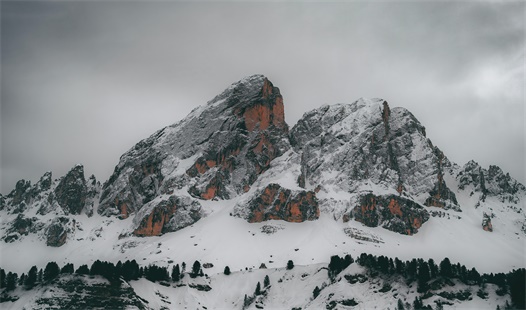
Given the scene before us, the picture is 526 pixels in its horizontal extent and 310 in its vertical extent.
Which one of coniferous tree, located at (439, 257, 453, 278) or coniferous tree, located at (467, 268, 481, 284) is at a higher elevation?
coniferous tree, located at (439, 257, 453, 278)

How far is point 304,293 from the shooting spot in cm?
19912

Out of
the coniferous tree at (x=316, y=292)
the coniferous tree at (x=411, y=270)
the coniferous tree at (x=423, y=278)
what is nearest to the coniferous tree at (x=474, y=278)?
the coniferous tree at (x=423, y=278)

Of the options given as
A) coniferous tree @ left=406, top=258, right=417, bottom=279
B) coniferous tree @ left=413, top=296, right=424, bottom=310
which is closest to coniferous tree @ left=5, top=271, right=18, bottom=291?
coniferous tree @ left=413, top=296, right=424, bottom=310

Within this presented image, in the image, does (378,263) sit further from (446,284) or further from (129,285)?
(129,285)

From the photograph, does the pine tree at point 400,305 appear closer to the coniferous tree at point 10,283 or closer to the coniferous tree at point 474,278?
the coniferous tree at point 474,278

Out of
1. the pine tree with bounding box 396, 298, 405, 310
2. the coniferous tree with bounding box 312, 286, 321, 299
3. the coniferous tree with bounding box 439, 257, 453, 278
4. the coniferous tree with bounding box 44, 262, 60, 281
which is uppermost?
the coniferous tree with bounding box 439, 257, 453, 278

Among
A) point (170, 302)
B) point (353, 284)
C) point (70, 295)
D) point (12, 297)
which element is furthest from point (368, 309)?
point (12, 297)

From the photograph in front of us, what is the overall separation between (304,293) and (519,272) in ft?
237

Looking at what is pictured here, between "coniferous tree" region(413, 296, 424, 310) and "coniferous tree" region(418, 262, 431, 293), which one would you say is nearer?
"coniferous tree" region(413, 296, 424, 310)

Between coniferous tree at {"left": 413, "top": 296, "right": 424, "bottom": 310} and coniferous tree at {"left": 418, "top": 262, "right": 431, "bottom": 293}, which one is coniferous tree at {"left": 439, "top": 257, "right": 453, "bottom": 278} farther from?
coniferous tree at {"left": 413, "top": 296, "right": 424, "bottom": 310}

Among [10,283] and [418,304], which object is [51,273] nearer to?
[10,283]

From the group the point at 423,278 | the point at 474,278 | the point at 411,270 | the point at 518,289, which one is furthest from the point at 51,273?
the point at 518,289

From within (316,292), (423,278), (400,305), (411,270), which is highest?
(411,270)

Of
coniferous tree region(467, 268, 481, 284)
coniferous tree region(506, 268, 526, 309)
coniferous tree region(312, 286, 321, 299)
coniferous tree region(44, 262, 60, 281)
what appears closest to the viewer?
coniferous tree region(506, 268, 526, 309)
